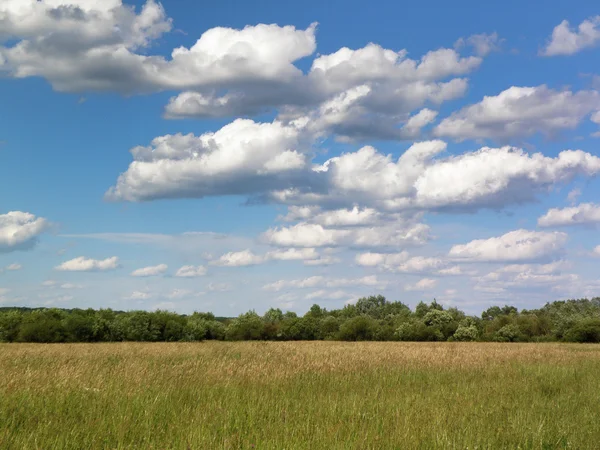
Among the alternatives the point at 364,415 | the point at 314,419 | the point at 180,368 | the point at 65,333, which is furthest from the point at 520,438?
the point at 65,333

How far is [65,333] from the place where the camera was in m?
55.4

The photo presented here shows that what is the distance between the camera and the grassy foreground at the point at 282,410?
7.86m

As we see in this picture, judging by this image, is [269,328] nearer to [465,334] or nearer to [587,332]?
[465,334]

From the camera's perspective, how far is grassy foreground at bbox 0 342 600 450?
786cm

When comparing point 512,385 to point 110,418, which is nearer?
point 110,418

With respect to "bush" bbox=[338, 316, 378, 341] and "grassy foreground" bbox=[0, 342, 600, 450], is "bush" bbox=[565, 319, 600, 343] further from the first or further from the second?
"grassy foreground" bbox=[0, 342, 600, 450]

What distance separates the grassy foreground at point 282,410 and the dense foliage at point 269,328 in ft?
148

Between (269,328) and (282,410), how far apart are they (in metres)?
66.8

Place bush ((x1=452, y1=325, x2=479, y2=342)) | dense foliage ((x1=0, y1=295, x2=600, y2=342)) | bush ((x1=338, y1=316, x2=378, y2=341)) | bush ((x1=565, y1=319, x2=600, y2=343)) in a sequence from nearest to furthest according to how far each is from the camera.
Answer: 1. dense foliage ((x1=0, y1=295, x2=600, y2=342))
2. bush ((x1=565, y1=319, x2=600, y2=343))
3. bush ((x1=452, y1=325, x2=479, y2=342))
4. bush ((x1=338, y1=316, x2=378, y2=341))

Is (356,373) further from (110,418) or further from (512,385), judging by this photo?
(110,418)

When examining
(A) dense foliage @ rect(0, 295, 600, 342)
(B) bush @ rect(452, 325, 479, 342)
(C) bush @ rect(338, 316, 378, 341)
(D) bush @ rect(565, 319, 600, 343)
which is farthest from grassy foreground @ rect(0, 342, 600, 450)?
(C) bush @ rect(338, 316, 378, 341)

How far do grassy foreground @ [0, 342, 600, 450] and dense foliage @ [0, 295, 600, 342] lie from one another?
45.1 m

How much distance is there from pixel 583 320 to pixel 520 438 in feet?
196

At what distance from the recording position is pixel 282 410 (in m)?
10.0
